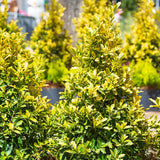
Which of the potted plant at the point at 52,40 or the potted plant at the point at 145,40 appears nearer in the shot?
the potted plant at the point at 52,40

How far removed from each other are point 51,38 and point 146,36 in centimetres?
262

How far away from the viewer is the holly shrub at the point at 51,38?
254 inches

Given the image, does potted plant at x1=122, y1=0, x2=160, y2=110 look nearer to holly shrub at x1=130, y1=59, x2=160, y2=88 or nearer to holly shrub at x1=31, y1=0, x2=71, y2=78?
holly shrub at x1=130, y1=59, x2=160, y2=88

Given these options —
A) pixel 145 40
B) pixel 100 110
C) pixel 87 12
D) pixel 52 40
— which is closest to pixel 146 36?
pixel 145 40

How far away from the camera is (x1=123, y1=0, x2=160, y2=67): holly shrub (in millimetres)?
6605

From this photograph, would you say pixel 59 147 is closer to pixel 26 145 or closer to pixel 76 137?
pixel 76 137

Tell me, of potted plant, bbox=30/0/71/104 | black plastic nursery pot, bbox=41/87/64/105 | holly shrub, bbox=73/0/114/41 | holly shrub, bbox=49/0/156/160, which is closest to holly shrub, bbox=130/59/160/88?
black plastic nursery pot, bbox=41/87/64/105

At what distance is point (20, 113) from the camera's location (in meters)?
2.47

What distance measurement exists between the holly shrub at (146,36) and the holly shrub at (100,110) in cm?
425

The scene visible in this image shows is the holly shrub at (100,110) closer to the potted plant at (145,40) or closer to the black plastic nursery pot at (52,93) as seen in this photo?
the black plastic nursery pot at (52,93)

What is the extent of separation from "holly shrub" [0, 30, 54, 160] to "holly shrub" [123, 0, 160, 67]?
4407mm

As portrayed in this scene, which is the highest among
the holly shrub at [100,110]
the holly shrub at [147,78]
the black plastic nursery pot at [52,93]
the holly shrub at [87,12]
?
the holly shrub at [87,12]

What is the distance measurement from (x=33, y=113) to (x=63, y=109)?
1.22 ft

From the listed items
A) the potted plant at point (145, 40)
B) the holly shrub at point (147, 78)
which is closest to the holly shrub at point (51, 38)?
the potted plant at point (145, 40)
